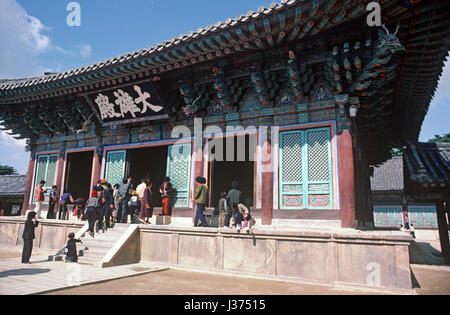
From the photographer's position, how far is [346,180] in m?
7.36

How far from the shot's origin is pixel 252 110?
902 cm

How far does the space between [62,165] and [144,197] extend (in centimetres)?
524

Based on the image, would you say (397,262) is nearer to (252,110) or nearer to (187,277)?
→ (187,277)

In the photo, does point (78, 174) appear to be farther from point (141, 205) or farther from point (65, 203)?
point (141, 205)

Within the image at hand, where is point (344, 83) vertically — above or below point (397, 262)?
above

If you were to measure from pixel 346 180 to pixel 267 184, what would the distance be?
2052mm

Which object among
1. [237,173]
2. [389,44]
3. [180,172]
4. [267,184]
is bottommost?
[267,184]

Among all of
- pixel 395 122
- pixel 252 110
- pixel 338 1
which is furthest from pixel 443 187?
pixel 338 1

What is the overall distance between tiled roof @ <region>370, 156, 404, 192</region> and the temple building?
30.2 feet

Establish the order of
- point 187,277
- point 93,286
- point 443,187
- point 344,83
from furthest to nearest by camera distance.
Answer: point 443,187, point 344,83, point 187,277, point 93,286

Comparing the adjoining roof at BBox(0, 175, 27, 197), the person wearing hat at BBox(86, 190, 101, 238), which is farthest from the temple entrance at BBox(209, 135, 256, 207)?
the adjoining roof at BBox(0, 175, 27, 197)

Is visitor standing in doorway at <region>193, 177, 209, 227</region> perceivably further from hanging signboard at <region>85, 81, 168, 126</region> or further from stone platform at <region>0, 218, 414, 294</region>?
hanging signboard at <region>85, 81, 168, 126</region>

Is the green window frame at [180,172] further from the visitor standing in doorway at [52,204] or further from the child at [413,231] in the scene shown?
the child at [413,231]

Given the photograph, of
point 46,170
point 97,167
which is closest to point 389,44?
point 97,167
